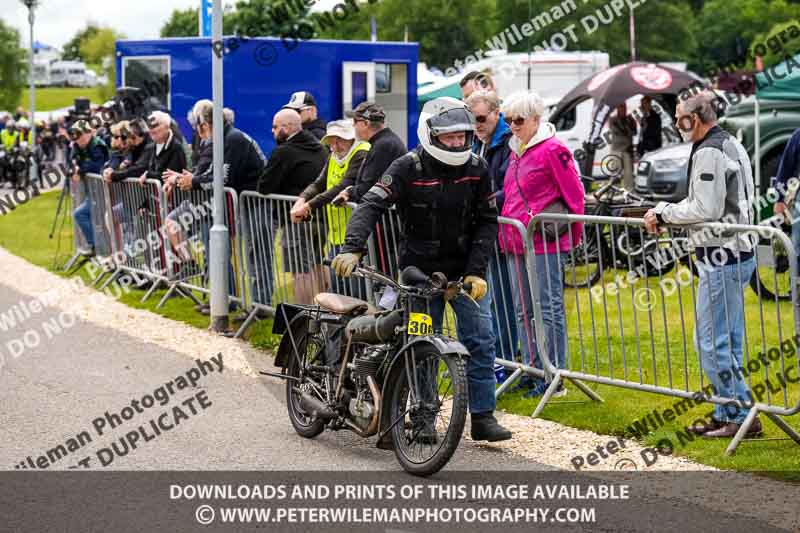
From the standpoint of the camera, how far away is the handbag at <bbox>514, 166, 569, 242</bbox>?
8.33 meters

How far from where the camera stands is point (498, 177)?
29.7 ft

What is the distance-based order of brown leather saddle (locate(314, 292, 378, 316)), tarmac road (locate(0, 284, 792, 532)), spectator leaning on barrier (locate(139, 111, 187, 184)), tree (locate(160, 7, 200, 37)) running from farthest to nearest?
tree (locate(160, 7, 200, 37)), spectator leaning on barrier (locate(139, 111, 187, 184)), brown leather saddle (locate(314, 292, 378, 316)), tarmac road (locate(0, 284, 792, 532))

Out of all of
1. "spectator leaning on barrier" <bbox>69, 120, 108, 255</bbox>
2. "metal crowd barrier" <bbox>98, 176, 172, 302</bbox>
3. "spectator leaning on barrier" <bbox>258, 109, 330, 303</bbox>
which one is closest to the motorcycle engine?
"spectator leaning on barrier" <bbox>258, 109, 330, 303</bbox>

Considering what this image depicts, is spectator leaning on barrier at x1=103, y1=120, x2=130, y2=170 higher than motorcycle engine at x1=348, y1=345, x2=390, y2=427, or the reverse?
spectator leaning on barrier at x1=103, y1=120, x2=130, y2=170

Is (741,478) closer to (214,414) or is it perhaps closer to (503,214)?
(503,214)

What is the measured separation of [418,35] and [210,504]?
68965 mm

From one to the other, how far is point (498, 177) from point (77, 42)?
135 metres

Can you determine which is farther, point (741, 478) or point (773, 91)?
point (773, 91)

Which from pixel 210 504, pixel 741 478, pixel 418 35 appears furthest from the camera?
pixel 418 35

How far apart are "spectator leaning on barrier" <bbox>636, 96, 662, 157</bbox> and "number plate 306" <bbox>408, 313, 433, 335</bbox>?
15466 mm

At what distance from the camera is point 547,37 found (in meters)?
74.9

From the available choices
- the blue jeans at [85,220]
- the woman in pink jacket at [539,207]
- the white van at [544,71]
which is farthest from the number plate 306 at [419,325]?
the white van at [544,71]

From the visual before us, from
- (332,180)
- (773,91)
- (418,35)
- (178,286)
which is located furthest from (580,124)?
(418,35)

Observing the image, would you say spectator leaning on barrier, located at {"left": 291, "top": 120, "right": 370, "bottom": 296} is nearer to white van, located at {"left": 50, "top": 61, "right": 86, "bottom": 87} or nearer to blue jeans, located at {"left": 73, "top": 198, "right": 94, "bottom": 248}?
blue jeans, located at {"left": 73, "top": 198, "right": 94, "bottom": 248}
